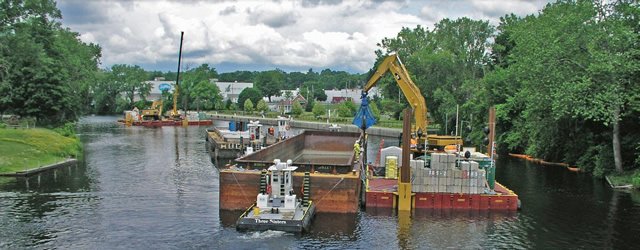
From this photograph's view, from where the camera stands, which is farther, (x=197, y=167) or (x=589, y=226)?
(x=197, y=167)

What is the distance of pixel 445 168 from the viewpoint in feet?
95.7

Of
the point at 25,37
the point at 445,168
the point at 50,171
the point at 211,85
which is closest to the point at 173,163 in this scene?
the point at 50,171

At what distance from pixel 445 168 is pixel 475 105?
41.9m

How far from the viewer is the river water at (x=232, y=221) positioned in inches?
927

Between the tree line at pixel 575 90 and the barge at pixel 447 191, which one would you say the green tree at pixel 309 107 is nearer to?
the tree line at pixel 575 90

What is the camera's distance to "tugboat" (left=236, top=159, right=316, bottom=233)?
2409cm

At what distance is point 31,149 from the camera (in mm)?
46031

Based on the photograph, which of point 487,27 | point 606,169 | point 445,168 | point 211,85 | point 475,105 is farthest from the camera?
point 211,85

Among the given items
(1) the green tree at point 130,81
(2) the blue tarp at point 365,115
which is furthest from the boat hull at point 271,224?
(1) the green tree at point 130,81

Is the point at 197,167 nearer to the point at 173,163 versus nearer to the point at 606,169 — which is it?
the point at 173,163

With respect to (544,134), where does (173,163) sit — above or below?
below


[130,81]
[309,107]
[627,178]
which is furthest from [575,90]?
[130,81]

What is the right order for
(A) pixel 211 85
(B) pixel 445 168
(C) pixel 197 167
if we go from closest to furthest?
(B) pixel 445 168 < (C) pixel 197 167 < (A) pixel 211 85

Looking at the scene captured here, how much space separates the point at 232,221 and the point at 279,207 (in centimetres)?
269
